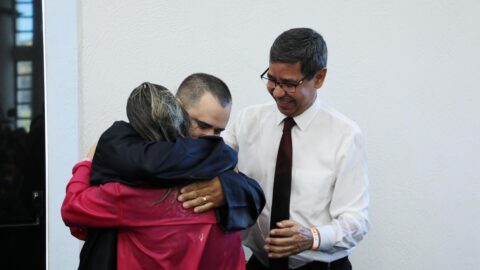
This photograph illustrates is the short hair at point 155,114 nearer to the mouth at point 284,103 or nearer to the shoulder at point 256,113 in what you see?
the mouth at point 284,103

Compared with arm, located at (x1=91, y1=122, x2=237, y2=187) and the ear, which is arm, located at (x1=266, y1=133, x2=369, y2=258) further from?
arm, located at (x1=91, y1=122, x2=237, y2=187)

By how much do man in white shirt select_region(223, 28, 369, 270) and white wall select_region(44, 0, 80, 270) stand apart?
61 cm

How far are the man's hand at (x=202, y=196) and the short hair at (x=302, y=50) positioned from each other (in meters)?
0.53

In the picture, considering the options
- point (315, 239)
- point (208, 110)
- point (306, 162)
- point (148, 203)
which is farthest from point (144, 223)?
point (306, 162)

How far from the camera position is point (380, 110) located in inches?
86.4

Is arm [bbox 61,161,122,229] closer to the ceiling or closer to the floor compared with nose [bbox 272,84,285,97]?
closer to the floor

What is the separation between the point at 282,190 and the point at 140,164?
65 cm

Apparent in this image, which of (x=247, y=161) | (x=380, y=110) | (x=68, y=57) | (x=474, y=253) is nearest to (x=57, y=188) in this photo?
(x=68, y=57)

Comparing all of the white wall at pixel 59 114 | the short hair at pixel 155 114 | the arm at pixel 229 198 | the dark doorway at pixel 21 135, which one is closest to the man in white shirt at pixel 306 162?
the arm at pixel 229 198

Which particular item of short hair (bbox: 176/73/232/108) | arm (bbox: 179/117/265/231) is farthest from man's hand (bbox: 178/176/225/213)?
short hair (bbox: 176/73/232/108)

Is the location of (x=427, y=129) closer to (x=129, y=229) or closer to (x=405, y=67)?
(x=405, y=67)

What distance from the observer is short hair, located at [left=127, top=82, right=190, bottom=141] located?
1.15m

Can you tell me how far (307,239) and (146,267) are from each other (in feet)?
1.67

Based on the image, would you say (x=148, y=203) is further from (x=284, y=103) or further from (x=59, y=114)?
(x=59, y=114)
